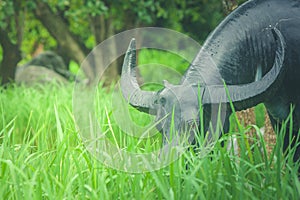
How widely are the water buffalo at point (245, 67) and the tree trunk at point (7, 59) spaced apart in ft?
19.5

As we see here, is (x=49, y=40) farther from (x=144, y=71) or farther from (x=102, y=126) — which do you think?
(x=102, y=126)

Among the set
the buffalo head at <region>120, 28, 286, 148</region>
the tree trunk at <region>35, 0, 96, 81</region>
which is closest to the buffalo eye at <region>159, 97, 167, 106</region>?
the buffalo head at <region>120, 28, 286, 148</region>

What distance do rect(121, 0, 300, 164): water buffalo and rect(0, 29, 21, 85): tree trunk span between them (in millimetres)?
5950

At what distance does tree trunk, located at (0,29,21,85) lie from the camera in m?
9.05

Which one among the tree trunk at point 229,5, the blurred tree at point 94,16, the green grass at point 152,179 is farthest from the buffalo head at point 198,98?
the blurred tree at point 94,16

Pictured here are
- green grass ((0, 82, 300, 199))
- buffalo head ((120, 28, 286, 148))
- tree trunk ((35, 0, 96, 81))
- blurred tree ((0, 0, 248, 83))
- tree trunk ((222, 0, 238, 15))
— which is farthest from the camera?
tree trunk ((35, 0, 96, 81))

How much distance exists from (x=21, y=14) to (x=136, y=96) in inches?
300

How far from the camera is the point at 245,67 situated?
3350 millimetres

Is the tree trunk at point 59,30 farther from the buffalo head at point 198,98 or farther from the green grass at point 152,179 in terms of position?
the green grass at point 152,179

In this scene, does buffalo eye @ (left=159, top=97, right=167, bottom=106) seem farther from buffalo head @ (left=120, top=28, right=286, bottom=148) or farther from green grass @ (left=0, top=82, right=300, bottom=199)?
green grass @ (left=0, top=82, right=300, bottom=199)

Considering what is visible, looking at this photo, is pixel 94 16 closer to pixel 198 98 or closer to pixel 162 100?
pixel 162 100

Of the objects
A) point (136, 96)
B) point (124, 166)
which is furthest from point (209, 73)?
point (124, 166)

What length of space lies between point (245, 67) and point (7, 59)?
252 inches

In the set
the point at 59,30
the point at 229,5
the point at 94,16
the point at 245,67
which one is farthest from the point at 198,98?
the point at 94,16
